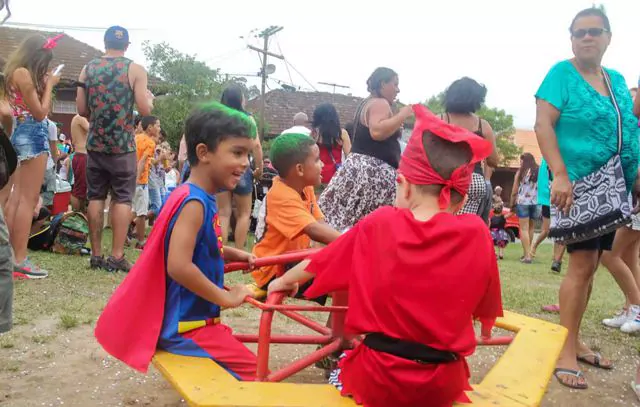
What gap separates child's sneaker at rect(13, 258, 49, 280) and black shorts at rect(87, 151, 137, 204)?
0.81m

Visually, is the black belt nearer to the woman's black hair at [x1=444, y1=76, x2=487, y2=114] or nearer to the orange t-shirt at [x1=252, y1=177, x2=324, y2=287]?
the orange t-shirt at [x1=252, y1=177, x2=324, y2=287]

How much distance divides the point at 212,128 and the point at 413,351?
1.16m

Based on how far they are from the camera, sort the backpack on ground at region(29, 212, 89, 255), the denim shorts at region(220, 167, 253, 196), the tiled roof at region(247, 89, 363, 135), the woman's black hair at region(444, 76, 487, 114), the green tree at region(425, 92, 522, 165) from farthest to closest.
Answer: the green tree at region(425, 92, 522, 165)
the tiled roof at region(247, 89, 363, 135)
the denim shorts at region(220, 167, 253, 196)
the backpack on ground at region(29, 212, 89, 255)
the woman's black hair at region(444, 76, 487, 114)

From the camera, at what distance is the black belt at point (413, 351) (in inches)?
74.4

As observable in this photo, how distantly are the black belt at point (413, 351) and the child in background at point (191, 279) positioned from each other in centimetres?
65

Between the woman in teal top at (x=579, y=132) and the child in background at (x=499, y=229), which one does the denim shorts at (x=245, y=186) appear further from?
the child in background at (x=499, y=229)

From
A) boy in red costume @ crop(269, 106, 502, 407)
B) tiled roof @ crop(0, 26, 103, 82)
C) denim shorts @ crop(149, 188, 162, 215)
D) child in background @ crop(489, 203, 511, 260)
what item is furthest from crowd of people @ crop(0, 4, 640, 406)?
tiled roof @ crop(0, 26, 103, 82)

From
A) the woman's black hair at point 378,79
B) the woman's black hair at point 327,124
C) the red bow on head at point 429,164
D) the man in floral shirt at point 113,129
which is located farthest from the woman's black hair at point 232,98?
the red bow on head at point 429,164

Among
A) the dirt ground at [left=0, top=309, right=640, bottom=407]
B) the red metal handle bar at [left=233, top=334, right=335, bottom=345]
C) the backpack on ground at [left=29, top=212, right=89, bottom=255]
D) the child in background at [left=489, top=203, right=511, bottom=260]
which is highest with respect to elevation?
the red metal handle bar at [left=233, top=334, right=335, bottom=345]

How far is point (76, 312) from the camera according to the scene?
13.7 ft

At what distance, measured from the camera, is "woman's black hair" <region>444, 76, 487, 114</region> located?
4266 millimetres

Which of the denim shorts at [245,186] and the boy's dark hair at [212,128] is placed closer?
the boy's dark hair at [212,128]

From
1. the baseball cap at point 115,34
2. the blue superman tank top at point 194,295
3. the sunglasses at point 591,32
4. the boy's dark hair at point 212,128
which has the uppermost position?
the sunglasses at point 591,32

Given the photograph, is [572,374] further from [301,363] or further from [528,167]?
[528,167]
